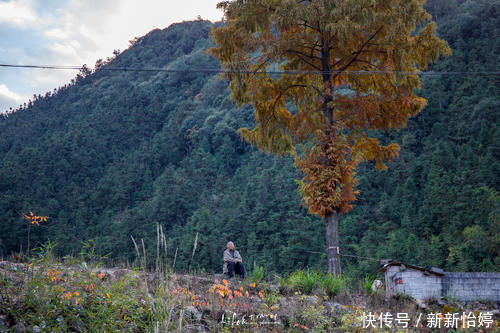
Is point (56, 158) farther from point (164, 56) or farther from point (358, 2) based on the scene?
point (358, 2)

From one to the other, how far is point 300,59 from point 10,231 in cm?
4267

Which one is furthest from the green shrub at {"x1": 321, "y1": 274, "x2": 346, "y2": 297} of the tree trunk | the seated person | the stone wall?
the stone wall

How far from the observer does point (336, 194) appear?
9062 millimetres

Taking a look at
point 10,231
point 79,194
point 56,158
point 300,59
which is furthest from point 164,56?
point 300,59

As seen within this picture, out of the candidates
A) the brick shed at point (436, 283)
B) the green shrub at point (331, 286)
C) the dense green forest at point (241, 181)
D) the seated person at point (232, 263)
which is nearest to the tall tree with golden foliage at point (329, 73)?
the brick shed at point (436, 283)

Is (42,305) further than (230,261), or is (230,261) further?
(230,261)

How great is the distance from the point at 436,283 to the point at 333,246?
2.18 metres

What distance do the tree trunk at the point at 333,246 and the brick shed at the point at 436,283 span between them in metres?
0.93

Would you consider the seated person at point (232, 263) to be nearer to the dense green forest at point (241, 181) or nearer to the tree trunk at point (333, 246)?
the tree trunk at point (333, 246)

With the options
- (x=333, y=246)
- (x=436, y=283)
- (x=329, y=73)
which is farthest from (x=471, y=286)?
(x=329, y=73)

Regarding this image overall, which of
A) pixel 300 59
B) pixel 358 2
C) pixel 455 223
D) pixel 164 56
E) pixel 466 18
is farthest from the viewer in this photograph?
pixel 164 56

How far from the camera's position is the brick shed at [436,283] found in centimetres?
848

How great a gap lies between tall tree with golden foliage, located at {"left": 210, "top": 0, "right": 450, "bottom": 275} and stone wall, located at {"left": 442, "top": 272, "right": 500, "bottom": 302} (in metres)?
2.35

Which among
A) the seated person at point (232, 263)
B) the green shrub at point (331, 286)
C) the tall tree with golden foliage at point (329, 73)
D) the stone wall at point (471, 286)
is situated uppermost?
the tall tree with golden foliage at point (329, 73)
